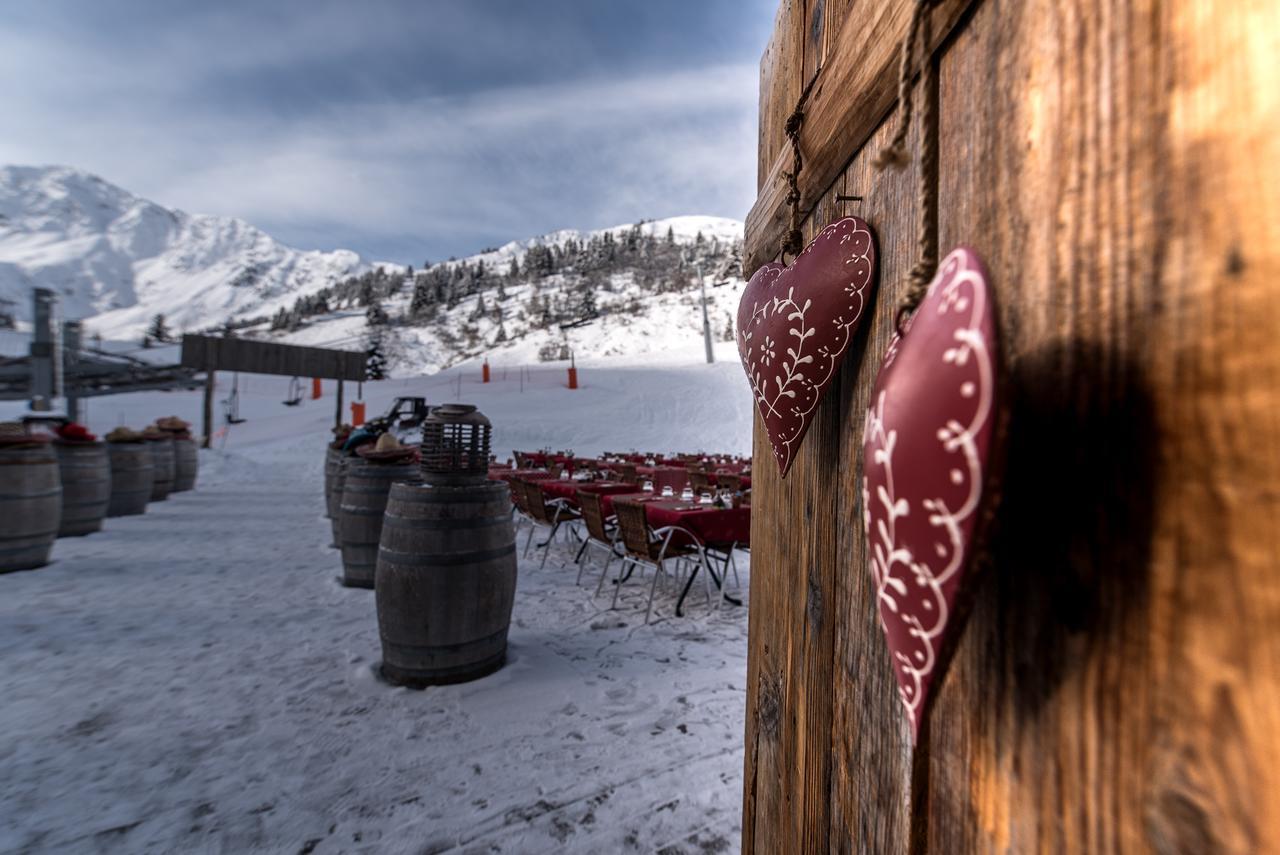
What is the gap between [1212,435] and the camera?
1.15 feet

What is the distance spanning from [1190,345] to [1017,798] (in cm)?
40

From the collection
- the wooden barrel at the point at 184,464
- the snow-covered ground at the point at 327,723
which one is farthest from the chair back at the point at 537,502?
the wooden barrel at the point at 184,464

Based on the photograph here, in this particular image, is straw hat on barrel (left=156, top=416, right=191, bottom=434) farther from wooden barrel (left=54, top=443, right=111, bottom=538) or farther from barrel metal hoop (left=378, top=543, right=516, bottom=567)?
barrel metal hoop (left=378, top=543, right=516, bottom=567)

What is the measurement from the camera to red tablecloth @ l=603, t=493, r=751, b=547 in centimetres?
496

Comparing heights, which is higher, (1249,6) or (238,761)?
(1249,6)

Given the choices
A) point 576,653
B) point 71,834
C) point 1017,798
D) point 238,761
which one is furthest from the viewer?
point 576,653

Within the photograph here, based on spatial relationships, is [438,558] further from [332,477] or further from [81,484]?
[81,484]

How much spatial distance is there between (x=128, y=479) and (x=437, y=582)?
8.58 meters

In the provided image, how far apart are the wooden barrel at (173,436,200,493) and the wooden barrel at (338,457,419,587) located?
8.37 metres

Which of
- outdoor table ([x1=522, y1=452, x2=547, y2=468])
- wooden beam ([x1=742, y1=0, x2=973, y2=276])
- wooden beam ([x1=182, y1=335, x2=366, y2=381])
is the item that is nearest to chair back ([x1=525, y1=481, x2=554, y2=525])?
outdoor table ([x1=522, y1=452, x2=547, y2=468])

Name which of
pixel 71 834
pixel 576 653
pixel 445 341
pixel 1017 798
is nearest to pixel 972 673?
pixel 1017 798

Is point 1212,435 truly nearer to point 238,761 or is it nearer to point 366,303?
point 238,761

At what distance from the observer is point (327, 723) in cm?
312

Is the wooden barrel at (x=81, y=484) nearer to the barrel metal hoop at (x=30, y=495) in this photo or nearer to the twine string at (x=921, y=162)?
the barrel metal hoop at (x=30, y=495)
